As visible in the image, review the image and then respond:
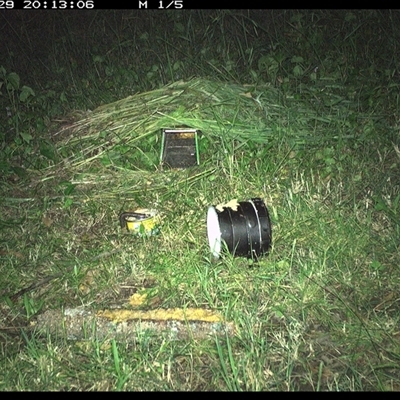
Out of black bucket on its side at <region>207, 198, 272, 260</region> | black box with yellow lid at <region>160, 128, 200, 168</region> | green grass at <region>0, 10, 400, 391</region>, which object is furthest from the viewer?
black box with yellow lid at <region>160, 128, 200, 168</region>

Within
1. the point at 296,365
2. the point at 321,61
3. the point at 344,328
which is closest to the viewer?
the point at 296,365

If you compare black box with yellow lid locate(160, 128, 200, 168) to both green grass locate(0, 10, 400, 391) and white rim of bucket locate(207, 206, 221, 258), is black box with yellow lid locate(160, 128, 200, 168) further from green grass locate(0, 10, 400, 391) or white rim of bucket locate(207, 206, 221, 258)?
white rim of bucket locate(207, 206, 221, 258)

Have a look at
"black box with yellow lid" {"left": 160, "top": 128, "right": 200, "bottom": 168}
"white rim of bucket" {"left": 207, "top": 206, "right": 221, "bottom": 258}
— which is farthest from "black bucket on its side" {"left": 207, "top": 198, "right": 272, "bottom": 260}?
"black box with yellow lid" {"left": 160, "top": 128, "right": 200, "bottom": 168}

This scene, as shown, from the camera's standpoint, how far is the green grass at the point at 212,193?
216cm

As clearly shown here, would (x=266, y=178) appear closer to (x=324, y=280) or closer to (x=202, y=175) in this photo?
(x=202, y=175)

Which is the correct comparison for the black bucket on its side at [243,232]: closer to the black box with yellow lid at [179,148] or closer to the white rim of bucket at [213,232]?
the white rim of bucket at [213,232]

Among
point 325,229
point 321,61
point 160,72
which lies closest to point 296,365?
point 325,229

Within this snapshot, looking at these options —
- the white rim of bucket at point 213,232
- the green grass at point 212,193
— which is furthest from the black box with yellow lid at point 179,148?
the white rim of bucket at point 213,232

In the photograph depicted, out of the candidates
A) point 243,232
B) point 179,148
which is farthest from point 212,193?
point 243,232

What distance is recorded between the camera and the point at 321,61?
162 inches

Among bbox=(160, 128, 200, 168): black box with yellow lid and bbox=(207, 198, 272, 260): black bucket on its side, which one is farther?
bbox=(160, 128, 200, 168): black box with yellow lid

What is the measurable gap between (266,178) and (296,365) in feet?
4.48

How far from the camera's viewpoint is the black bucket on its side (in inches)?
104

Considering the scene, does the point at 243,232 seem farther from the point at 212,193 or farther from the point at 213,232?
the point at 212,193
